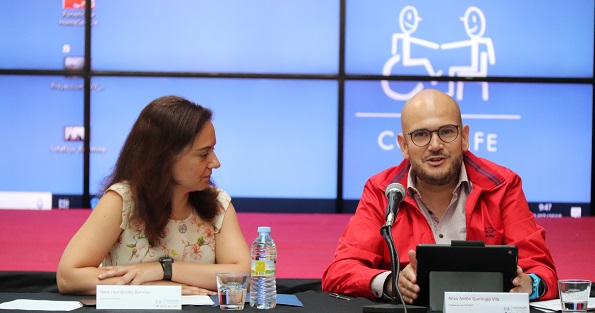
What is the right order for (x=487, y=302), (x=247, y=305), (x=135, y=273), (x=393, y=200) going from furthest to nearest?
1. (x=135, y=273)
2. (x=247, y=305)
3. (x=393, y=200)
4. (x=487, y=302)

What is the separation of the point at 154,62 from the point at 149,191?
189 cm

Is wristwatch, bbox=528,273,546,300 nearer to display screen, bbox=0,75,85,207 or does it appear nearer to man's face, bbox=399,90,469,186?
man's face, bbox=399,90,469,186

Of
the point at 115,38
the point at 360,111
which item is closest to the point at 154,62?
the point at 115,38

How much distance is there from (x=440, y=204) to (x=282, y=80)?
1839 mm

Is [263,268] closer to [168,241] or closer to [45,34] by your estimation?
[168,241]

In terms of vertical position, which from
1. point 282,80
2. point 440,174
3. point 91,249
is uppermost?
point 282,80

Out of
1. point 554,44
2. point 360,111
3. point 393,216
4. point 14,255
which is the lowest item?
point 14,255

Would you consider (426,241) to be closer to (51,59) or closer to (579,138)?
(579,138)

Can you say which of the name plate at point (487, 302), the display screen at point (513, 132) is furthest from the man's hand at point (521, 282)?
the display screen at point (513, 132)

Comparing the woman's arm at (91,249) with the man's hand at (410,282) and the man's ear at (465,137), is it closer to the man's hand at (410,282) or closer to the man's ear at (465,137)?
the man's hand at (410,282)

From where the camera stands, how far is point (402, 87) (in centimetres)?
464

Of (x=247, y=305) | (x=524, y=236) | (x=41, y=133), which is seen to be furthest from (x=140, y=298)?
(x=41, y=133)

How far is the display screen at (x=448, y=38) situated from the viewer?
464 cm

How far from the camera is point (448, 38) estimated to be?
4.65 meters
